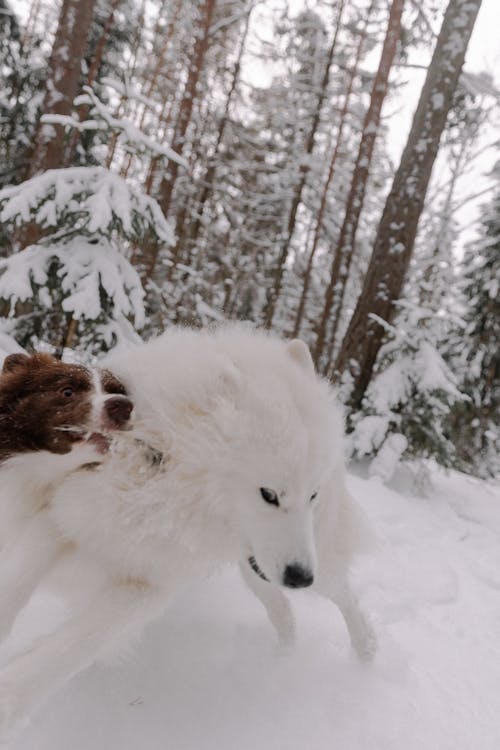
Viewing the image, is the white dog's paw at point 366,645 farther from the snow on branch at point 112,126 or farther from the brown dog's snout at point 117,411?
the snow on branch at point 112,126

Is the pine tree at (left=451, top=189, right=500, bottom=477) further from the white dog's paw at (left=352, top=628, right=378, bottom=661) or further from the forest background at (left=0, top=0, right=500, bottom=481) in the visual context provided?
the white dog's paw at (left=352, top=628, right=378, bottom=661)

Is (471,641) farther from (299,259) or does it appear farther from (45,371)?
(299,259)

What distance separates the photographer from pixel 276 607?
8.94 feet

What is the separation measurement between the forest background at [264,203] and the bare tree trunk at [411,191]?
0.03 meters

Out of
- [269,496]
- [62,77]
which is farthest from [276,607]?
[62,77]

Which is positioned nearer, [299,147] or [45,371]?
[45,371]

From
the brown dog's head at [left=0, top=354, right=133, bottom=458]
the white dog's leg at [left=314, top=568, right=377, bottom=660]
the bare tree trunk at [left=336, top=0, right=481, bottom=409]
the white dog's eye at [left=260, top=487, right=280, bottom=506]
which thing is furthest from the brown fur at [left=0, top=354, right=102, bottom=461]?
the bare tree trunk at [left=336, top=0, right=481, bottom=409]

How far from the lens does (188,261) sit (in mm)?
18703

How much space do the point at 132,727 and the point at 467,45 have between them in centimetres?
865

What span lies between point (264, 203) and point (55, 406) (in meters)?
18.1

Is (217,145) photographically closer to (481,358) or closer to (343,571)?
(481,358)

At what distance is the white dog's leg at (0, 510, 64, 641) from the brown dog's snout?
511mm

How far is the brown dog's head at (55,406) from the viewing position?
2178 millimetres

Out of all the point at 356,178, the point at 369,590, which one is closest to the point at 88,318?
the point at 369,590
